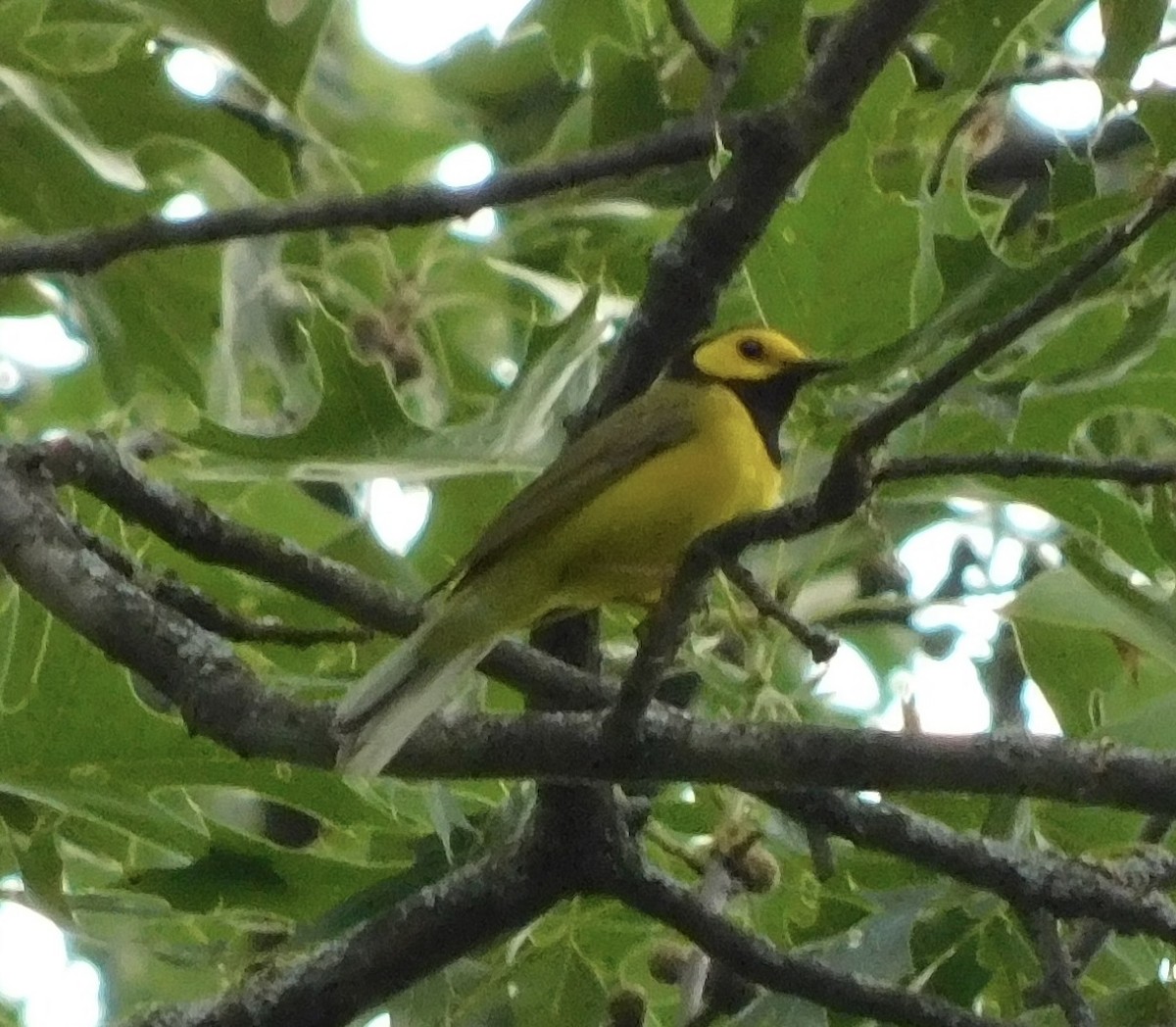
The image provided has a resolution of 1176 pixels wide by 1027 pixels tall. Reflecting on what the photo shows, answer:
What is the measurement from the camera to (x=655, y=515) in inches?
111

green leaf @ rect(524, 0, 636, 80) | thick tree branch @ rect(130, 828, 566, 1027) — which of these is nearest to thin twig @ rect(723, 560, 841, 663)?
thick tree branch @ rect(130, 828, 566, 1027)

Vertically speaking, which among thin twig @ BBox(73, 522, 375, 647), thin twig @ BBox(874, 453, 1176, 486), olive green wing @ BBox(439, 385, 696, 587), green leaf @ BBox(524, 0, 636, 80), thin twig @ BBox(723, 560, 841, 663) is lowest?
thin twig @ BBox(874, 453, 1176, 486)

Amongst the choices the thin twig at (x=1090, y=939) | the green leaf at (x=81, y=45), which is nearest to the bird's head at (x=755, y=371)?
the thin twig at (x=1090, y=939)

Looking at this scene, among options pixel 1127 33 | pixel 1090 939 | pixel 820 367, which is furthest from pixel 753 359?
pixel 1090 939

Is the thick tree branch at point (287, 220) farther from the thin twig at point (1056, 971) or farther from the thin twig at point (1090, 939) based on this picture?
the thin twig at point (1090, 939)

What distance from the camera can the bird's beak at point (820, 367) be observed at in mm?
2719

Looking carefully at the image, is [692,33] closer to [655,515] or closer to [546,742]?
[655,515]

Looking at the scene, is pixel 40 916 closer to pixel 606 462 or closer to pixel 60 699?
pixel 60 699

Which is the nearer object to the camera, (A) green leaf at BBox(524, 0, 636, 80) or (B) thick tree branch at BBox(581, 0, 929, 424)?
(B) thick tree branch at BBox(581, 0, 929, 424)

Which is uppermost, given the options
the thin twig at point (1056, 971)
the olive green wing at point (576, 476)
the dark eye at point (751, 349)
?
the dark eye at point (751, 349)

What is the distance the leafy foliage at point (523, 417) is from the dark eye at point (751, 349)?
0.09m

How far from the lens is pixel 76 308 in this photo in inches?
116

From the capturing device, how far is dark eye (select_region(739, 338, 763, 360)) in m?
3.13

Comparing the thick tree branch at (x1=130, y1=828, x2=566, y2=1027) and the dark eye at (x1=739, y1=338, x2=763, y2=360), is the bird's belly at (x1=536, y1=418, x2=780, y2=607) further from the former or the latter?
the thick tree branch at (x1=130, y1=828, x2=566, y2=1027)
